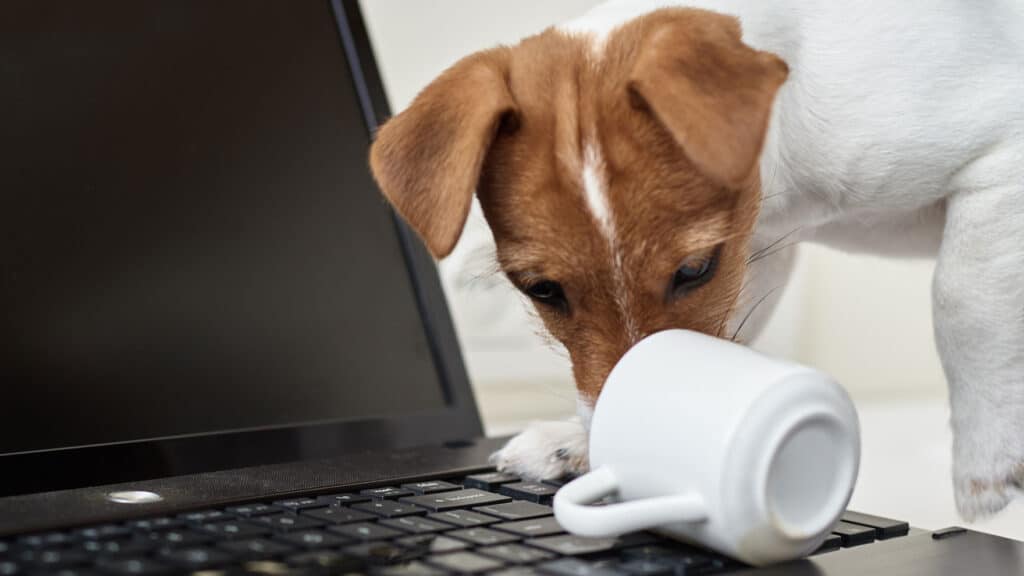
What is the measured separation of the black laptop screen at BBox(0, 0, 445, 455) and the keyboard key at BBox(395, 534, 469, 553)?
1.50 feet

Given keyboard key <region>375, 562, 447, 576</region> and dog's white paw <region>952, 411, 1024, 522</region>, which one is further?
dog's white paw <region>952, 411, 1024, 522</region>

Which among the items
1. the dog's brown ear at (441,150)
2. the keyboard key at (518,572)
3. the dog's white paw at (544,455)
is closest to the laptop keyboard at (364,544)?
the keyboard key at (518,572)

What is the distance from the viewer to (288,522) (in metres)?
Result: 0.81

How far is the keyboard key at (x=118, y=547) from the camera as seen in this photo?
71cm

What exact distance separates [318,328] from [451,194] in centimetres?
39

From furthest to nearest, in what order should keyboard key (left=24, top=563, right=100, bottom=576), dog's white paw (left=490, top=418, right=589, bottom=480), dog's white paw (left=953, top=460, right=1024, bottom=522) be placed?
1. dog's white paw (left=953, top=460, right=1024, bottom=522)
2. dog's white paw (left=490, top=418, right=589, bottom=480)
3. keyboard key (left=24, top=563, right=100, bottom=576)

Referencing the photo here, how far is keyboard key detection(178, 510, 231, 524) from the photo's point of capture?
2.67 feet

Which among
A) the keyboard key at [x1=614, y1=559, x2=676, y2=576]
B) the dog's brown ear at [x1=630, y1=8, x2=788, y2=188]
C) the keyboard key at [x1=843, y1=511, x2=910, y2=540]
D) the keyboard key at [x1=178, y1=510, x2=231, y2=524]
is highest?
the dog's brown ear at [x1=630, y1=8, x2=788, y2=188]

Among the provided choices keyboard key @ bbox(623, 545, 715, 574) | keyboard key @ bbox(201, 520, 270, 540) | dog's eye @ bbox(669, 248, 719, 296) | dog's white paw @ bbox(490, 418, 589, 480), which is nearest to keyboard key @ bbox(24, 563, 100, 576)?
keyboard key @ bbox(201, 520, 270, 540)

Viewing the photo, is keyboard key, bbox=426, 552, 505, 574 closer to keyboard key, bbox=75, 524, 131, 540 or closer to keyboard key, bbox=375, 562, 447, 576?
keyboard key, bbox=375, 562, 447, 576

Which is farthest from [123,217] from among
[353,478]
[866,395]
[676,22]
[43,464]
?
[866,395]

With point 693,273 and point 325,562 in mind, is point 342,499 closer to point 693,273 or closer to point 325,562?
point 325,562

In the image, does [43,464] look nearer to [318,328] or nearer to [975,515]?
[318,328]

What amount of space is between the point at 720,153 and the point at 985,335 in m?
0.45
